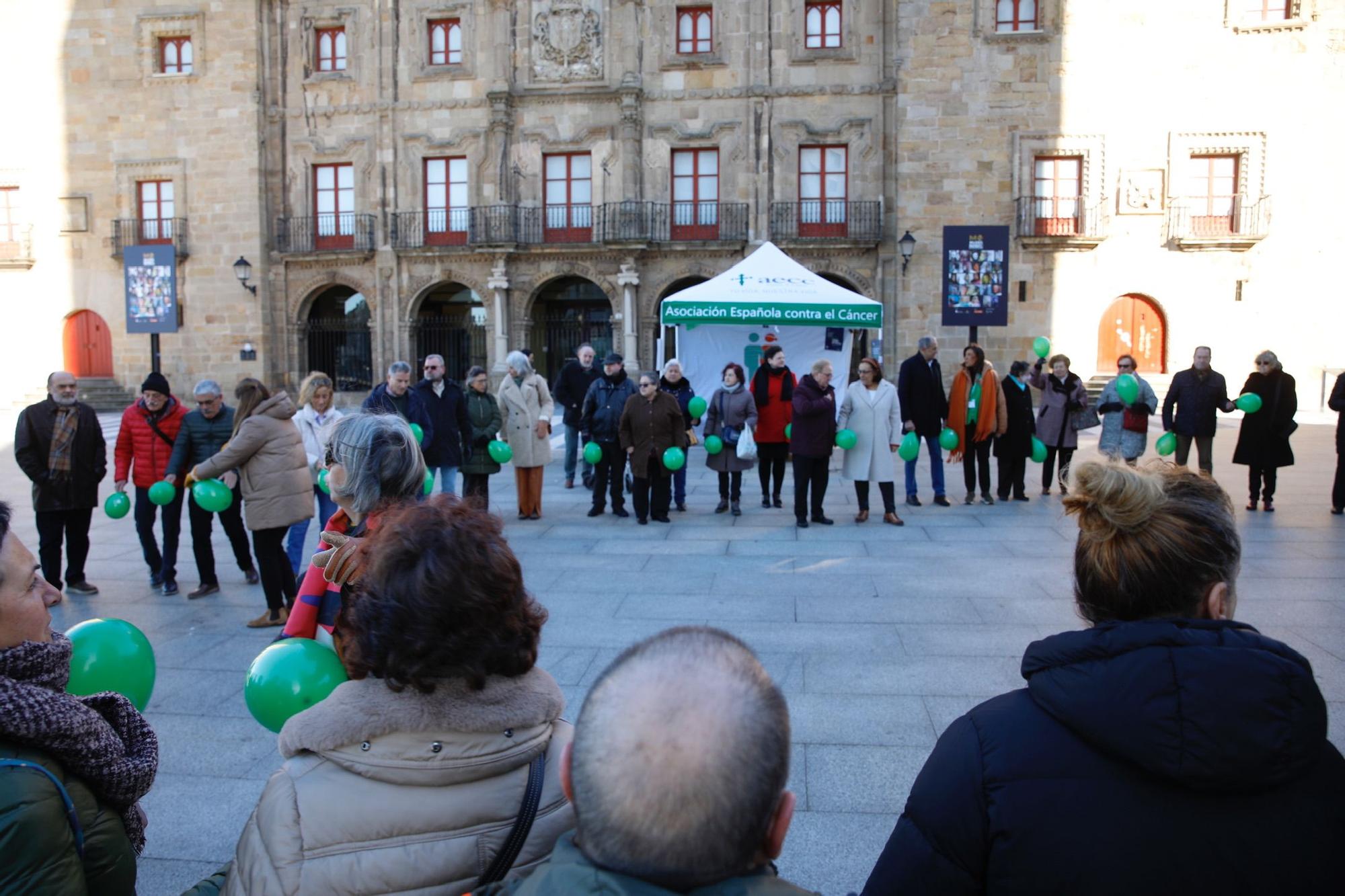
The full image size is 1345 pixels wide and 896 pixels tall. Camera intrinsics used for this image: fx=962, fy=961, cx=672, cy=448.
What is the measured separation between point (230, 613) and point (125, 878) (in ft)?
17.0

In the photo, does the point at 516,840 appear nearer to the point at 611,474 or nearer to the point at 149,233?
the point at 611,474

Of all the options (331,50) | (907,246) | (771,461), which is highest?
(331,50)

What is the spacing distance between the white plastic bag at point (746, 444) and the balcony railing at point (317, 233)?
18.6 m

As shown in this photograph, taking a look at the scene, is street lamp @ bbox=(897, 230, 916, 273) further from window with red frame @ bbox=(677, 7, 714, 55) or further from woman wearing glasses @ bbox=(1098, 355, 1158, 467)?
woman wearing glasses @ bbox=(1098, 355, 1158, 467)

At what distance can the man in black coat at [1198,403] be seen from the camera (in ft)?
31.9

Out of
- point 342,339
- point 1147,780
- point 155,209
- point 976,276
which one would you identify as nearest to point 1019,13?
point 976,276

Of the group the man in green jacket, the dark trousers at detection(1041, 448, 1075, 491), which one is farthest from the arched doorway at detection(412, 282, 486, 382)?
the man in green jacket

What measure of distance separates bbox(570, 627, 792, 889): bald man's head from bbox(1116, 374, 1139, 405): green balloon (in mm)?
9882

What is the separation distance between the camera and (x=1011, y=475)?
10484 millimetres

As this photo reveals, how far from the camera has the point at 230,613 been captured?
247 inches

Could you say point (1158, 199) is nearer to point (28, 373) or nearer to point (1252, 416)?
point (1252, 416)

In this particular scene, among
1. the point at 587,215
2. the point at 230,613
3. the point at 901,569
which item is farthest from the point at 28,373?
the point at 901,569

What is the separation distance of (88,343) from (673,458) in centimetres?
2365

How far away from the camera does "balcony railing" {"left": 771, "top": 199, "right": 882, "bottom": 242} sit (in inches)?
916
